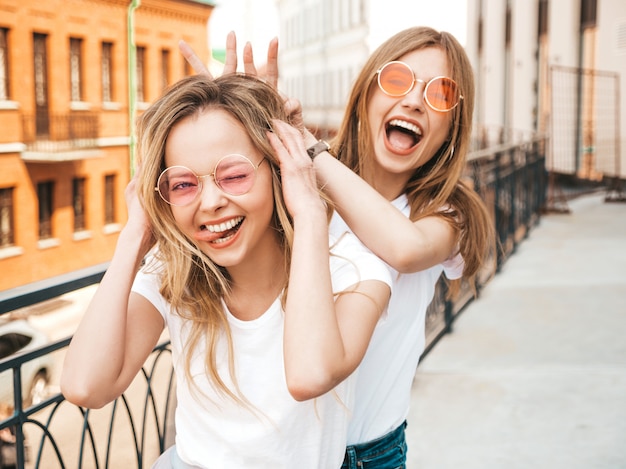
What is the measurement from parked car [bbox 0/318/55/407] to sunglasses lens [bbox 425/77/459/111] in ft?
3.86

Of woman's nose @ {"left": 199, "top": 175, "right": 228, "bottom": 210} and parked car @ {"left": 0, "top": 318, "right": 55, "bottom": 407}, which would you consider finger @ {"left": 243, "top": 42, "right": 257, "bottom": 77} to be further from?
parked car @ {"left": 0, "top": 318, "right": 55, "bottom": 407}

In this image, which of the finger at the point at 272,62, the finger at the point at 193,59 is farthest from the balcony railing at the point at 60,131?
the finger at the point at 272,62

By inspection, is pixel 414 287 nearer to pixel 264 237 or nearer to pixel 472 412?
pixel 264 237

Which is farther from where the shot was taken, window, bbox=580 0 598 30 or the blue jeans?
window, bbox=580 0 598 30

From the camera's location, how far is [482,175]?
6.31 meters

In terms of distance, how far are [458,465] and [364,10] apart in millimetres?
14862

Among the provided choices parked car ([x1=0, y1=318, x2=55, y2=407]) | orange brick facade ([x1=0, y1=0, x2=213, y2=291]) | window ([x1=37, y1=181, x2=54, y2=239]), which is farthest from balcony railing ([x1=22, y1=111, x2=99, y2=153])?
parked car ([x1=0, y1=318, x2=55, y2=407])

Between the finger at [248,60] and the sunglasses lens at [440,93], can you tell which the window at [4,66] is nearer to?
the finger at [248,60]

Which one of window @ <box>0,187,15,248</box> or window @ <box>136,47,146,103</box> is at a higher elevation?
window @ <box>136,47,146,103</box>

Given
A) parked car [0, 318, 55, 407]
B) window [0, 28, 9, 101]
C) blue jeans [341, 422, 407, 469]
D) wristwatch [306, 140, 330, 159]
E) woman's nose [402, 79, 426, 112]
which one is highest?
window [0, 28, 9, 101]

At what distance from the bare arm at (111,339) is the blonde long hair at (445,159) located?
27.5 inches

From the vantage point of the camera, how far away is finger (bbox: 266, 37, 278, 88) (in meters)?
1.58

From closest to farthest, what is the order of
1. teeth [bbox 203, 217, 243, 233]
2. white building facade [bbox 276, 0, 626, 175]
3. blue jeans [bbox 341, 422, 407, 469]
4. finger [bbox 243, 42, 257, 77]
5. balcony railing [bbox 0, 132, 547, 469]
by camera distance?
teeth [bbox 203, 217, 243, 233], blue jeans [bbox 341, 422, 407, 469], finger [bbox 243, 42, 257, 77], balcony railing [bbox 0, 132, 547, 469], white building facade [bbox 276, 0, 626, 175]

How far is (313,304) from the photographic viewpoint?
125 centimetres
